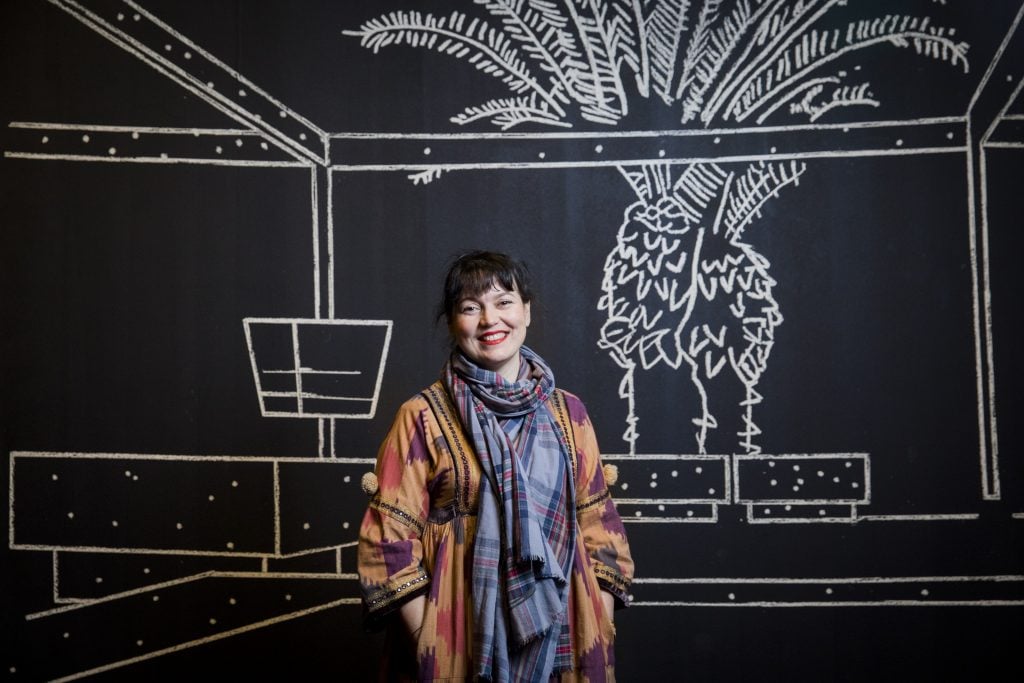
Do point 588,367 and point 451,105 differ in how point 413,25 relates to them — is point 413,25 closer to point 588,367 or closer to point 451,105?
point 451,105

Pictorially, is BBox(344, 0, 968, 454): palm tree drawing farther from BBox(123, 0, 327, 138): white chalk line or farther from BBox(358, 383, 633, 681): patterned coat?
BBox(358, 383, 633, 681): patterned coat

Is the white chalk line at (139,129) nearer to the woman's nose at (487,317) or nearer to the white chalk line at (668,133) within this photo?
the white chalk line at (668,133)

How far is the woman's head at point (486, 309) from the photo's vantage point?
6.34ft

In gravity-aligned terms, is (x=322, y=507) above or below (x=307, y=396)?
below

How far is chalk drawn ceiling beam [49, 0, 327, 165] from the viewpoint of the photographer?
3023 mm

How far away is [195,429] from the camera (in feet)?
9.82

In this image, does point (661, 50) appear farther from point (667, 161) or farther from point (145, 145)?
point (145, 145)

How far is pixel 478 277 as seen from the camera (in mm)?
1938

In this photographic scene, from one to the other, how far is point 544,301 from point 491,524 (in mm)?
1245

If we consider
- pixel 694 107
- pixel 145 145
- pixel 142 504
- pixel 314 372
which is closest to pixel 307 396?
pixel 314 372

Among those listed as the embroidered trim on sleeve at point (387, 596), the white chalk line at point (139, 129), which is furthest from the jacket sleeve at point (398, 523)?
the white chalk line at point (139, 129)

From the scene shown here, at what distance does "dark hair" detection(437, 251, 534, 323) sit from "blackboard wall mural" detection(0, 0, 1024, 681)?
1011 mm

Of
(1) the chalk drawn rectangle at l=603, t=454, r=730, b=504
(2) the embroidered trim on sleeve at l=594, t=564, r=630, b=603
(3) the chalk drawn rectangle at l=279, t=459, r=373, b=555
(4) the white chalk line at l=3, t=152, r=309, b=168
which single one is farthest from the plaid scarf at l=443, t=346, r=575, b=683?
(4) the white chalk line at l=3, t=152, r=309, b=168

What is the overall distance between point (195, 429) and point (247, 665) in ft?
2.46
